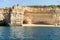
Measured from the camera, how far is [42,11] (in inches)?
2405

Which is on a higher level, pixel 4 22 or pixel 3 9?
pixel 3 9

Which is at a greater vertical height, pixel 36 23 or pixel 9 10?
pixel 9 10

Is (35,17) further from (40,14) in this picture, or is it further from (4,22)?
(4,22)

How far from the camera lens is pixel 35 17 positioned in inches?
2420

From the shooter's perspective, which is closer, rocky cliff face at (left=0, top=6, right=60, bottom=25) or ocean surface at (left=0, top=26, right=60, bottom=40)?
ocean surface at (left=0, top=26, right=60, bottom=40)

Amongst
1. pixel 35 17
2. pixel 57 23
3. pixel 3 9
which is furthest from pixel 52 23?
pixel 3 9

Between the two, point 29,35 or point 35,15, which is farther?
point 35,15

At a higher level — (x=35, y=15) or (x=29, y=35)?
(x=35, y=15)

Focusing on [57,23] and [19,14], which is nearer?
[19,14]

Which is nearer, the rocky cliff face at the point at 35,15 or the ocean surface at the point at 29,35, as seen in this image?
the ocean surface at the point at 29,35

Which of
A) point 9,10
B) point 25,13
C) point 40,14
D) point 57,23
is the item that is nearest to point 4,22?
point 9,10

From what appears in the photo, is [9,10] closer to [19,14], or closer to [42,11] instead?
[19,14]

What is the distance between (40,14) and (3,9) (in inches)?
459

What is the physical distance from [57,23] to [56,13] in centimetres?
322
